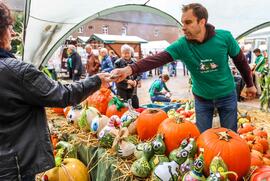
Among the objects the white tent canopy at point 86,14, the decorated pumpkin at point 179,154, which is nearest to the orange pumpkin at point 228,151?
A: the decorated pumpkin at point 179,154

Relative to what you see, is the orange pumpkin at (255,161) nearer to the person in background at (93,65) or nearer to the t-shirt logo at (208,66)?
the t-shirt logo at (208,66)

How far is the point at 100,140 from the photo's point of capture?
2.47m

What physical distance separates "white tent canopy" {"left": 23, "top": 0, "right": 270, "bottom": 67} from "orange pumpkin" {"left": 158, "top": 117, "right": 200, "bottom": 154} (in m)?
2.76

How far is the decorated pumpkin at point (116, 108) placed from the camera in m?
3.16

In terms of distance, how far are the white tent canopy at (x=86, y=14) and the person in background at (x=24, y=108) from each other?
2.75 meters

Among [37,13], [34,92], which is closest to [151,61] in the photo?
[34,92]

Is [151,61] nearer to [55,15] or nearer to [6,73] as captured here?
[6,73]

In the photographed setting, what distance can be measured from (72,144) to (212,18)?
378 cm

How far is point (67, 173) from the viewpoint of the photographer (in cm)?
254

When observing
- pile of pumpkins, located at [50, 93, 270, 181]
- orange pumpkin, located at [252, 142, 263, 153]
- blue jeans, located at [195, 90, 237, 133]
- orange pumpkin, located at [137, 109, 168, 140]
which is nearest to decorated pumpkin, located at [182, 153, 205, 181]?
pile of pumpkins, located at [50, 93, 270, 181]

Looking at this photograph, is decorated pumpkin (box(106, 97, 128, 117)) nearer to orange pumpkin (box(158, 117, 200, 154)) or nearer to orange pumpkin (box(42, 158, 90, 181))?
orange pumpkin (box(42, 158, 90, 181))

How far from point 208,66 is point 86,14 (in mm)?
2952

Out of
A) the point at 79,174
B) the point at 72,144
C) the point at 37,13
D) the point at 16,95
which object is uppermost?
the point at 37,13

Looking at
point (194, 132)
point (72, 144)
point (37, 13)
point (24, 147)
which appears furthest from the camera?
point (37, 13)
